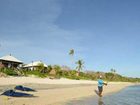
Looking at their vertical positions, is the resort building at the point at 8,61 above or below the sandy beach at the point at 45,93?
above

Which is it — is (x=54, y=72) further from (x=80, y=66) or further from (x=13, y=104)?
(x=13, y=104)

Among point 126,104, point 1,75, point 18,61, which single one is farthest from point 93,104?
point 18,61

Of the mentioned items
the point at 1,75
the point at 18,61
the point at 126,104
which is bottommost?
the point at 126,104

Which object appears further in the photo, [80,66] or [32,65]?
[80,66]

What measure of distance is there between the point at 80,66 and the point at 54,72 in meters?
30.9

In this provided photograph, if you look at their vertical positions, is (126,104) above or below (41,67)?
below

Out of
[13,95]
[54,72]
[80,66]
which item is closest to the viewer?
[13,95]

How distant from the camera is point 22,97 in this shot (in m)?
16.3

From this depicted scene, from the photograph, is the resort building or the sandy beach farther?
the resort building

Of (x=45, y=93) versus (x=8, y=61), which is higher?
(x=8, y=61)

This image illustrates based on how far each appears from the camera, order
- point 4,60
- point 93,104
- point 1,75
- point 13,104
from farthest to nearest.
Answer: point 4,60 → point 1,75 → point 93,104 → point 13,104

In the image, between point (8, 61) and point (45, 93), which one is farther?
point (8, 61)

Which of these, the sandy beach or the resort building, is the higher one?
the resort building

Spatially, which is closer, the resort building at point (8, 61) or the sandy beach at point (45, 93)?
the sandy beach at point (45, 93)
